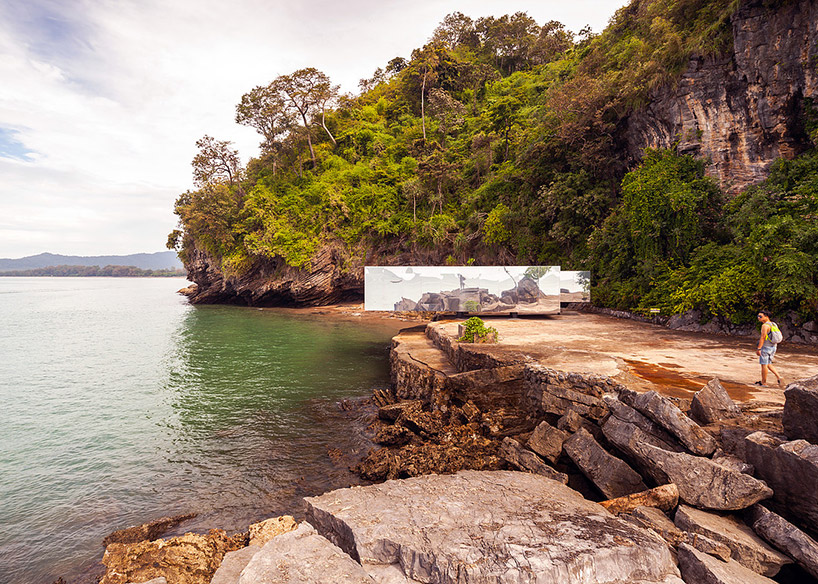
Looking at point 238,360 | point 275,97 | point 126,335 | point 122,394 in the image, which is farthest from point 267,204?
point 122,394

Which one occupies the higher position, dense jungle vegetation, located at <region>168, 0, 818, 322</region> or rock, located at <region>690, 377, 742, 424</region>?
dense jungle vegetation, located at <region>168, 0, 818, 322</region>

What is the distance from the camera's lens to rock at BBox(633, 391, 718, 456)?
Result: 5.11 meters

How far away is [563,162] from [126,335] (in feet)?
105

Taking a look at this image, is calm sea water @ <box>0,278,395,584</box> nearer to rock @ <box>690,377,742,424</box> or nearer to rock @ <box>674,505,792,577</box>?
rock @ <box>674,505,792,577</box>

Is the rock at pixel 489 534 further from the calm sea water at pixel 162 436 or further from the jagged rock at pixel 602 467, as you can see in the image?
the calm sea water at pixel 162 436

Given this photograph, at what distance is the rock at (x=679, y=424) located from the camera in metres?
5.11

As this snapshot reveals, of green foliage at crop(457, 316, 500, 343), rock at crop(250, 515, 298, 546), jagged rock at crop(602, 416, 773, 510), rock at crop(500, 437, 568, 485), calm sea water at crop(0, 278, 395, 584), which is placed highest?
green foliage at crop(457, 316, 500, 343)

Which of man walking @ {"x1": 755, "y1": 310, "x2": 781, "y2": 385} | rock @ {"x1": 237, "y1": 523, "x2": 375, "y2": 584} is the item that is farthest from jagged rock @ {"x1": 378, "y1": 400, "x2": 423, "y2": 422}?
man walking @ {"x1": 755, "y1": 310, "x2": 781, "y2": 385}

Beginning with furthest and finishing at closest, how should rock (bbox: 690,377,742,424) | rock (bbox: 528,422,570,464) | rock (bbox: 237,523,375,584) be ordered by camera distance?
1. rock (bbox: 528,422,570,464)
2. rock (bbox: 690,377,742,424)
3. rock (bbox: 237,523,375,584)

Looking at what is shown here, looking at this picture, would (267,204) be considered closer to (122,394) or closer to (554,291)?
(122,394)

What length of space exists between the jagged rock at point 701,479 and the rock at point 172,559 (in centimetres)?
611

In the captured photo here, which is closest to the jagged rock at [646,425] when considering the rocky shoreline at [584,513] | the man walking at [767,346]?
the rocky shoreline at [584,513]

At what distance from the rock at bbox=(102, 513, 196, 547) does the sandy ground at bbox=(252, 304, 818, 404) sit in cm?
846

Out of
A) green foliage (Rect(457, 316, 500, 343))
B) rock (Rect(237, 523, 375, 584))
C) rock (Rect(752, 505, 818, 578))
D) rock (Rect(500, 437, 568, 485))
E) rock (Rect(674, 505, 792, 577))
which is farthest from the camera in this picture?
green foliage (Rect(457, 316, 500, 343))
